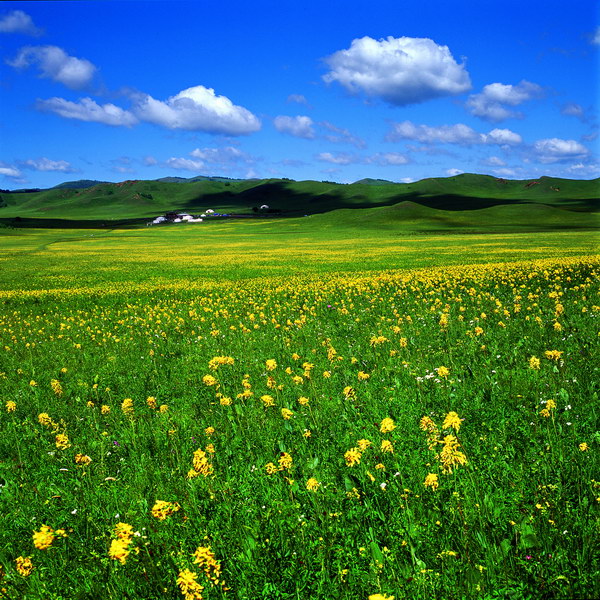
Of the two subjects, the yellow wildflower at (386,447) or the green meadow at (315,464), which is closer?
the green meadow at (315,464)

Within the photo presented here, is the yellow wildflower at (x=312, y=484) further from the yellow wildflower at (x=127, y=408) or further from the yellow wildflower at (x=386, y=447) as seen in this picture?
the yellow wildflower at (x=127, y=408)

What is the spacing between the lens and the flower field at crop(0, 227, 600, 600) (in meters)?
3.15

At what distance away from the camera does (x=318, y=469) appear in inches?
185

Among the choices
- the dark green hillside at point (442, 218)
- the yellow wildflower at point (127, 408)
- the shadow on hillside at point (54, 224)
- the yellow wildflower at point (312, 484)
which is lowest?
the yellow wildflower at point (127, 408)

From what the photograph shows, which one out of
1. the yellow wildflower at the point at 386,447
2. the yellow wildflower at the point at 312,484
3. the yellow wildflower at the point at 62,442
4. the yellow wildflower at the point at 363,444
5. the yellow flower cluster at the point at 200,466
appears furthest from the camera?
the yellow wildflower at the point at 62,442

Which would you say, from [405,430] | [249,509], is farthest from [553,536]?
[249,509]

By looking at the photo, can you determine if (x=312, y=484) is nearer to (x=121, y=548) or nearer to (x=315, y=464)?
(x=315, y=464)

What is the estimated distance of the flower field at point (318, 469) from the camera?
3.15 m

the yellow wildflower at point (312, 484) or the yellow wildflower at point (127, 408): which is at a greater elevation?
the yellow wildflower at point (312, 484)

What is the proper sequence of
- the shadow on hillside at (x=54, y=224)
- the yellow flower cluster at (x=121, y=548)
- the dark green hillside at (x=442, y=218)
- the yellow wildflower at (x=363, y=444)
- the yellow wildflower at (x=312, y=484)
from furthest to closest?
the shadow on hillside at (x=54, y=224) < the dark green hillside at (x=442, y=218) < the yellow wildflower at (x=363, y=444) < the yellow wildflower at (x=312, y=484) < the yellow flower cluster at (x=121, y=548)

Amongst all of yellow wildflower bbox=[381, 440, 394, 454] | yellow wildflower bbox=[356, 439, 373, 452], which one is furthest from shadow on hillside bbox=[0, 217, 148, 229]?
yellow wildflower bbox=[381, 440, 394, 454]

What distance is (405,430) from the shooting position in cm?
533

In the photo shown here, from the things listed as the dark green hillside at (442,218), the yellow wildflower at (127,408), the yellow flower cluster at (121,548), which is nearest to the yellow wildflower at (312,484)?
the yellow flower cluster at (121,548)

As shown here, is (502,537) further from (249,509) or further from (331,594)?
(249,509)
